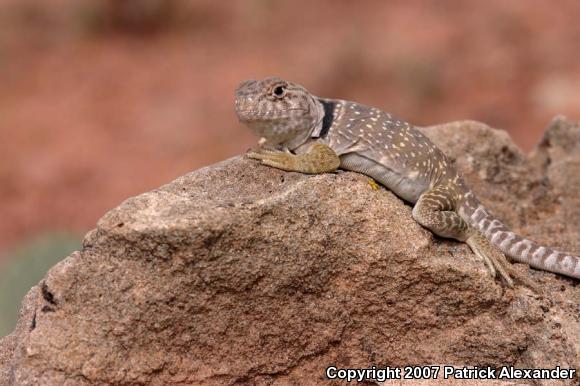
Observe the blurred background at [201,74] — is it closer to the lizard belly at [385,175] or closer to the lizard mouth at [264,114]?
the lizard mouth at [264,114]

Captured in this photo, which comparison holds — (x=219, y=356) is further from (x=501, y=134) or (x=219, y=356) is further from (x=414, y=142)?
(x=501, y=134)

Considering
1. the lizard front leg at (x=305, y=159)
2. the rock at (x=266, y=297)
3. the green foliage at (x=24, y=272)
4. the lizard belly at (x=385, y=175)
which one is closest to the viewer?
the rock at (x=266, y=297)

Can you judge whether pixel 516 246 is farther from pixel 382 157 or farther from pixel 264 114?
pixel 264 114


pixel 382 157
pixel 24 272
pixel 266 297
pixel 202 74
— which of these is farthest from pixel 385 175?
pixel 202 74

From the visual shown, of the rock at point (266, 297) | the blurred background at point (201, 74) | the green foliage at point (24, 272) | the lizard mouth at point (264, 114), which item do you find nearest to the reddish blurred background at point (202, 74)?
the blurred background at point (201, 74)

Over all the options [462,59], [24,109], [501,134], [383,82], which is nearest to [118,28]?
[24,109]
